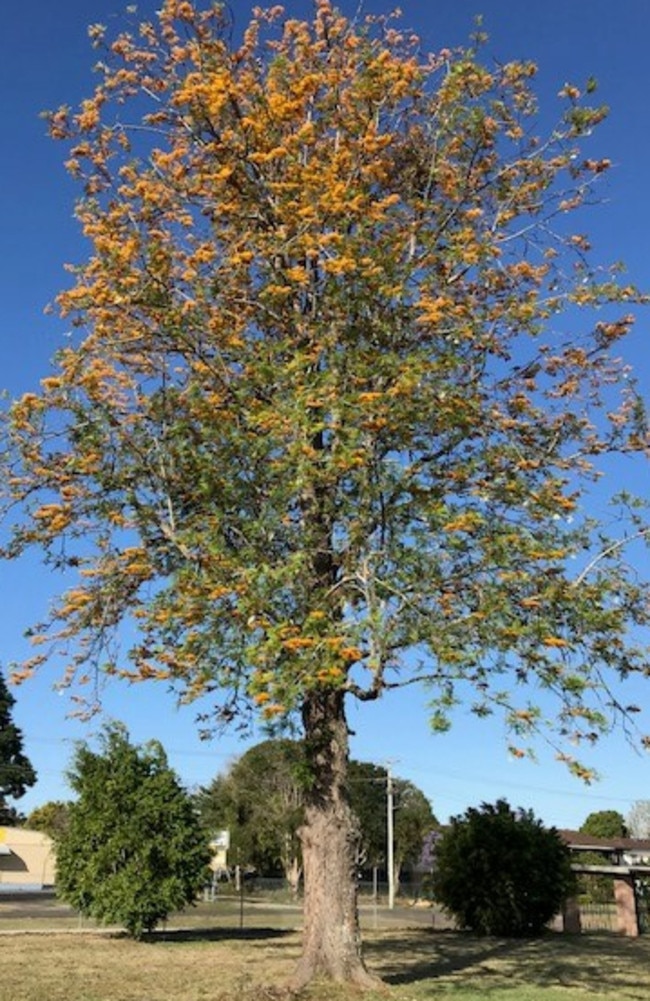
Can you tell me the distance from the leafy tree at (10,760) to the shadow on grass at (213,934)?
32.6 meters

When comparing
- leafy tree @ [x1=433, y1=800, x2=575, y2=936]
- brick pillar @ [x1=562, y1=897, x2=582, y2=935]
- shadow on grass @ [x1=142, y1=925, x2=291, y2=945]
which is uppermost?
leafy tree @ [x1=433, y1=800, x2=575, y2=936]

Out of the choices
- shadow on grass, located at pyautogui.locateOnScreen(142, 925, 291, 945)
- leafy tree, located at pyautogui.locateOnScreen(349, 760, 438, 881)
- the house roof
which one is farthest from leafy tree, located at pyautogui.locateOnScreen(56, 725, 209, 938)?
leafy tree, located at pyautogui.locateOnScreen(349, 760, 438, 881)

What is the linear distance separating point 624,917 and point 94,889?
13899 mm

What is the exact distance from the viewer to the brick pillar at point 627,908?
79.8 feet

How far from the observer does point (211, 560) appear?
1002 centimetres

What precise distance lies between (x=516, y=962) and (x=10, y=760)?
45092 mm

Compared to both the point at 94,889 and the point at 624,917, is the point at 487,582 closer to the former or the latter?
the point at 94,889

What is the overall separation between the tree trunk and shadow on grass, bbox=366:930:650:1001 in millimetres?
1566

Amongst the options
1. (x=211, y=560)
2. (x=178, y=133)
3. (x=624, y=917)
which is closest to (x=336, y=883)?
(x=211, y=560)

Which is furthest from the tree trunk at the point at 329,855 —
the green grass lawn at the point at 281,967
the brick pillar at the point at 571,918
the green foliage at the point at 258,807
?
the green foliage at the point at 258,807

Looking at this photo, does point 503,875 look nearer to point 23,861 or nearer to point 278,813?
point 278,813

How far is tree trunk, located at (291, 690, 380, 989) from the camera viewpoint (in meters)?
10.7

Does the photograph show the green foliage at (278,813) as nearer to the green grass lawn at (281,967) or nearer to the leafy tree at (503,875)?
the leafy tree at (503,875)

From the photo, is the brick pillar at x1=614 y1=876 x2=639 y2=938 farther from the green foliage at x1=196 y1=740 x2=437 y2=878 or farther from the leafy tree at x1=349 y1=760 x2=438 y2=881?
the leafy tree at x1=349 y1=760 x2=438 y2=881
